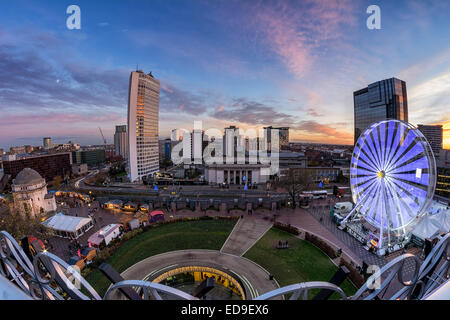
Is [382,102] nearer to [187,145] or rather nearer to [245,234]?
[245,234]

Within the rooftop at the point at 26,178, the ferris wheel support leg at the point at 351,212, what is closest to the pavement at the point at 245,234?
the ferris wheel support leg at the point at 351,212

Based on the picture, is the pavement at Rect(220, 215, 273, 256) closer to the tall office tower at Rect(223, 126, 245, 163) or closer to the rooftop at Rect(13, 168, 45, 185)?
the tall office tower at Rect(223, 126, 245, 163)

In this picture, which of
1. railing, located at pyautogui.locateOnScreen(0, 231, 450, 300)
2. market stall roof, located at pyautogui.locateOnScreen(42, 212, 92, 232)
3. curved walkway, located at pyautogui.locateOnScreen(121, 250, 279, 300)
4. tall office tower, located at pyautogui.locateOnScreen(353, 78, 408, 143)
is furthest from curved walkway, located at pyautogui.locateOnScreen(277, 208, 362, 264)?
tall office tower, located at pyautogui.locateOnScreen(353, 78, 408, 143)

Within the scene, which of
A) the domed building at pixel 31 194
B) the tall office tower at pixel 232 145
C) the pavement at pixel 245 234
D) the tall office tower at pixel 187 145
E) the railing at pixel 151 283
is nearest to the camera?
the railing at pixel 151 283

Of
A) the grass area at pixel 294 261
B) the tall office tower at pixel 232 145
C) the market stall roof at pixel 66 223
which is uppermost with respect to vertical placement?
the tall office tower at pixel 232 145

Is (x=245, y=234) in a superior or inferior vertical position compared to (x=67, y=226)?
inferior

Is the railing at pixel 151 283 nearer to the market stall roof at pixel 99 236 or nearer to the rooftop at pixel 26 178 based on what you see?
the market stall roof at pixel 99 236

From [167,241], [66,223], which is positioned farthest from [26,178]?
[167,241]
